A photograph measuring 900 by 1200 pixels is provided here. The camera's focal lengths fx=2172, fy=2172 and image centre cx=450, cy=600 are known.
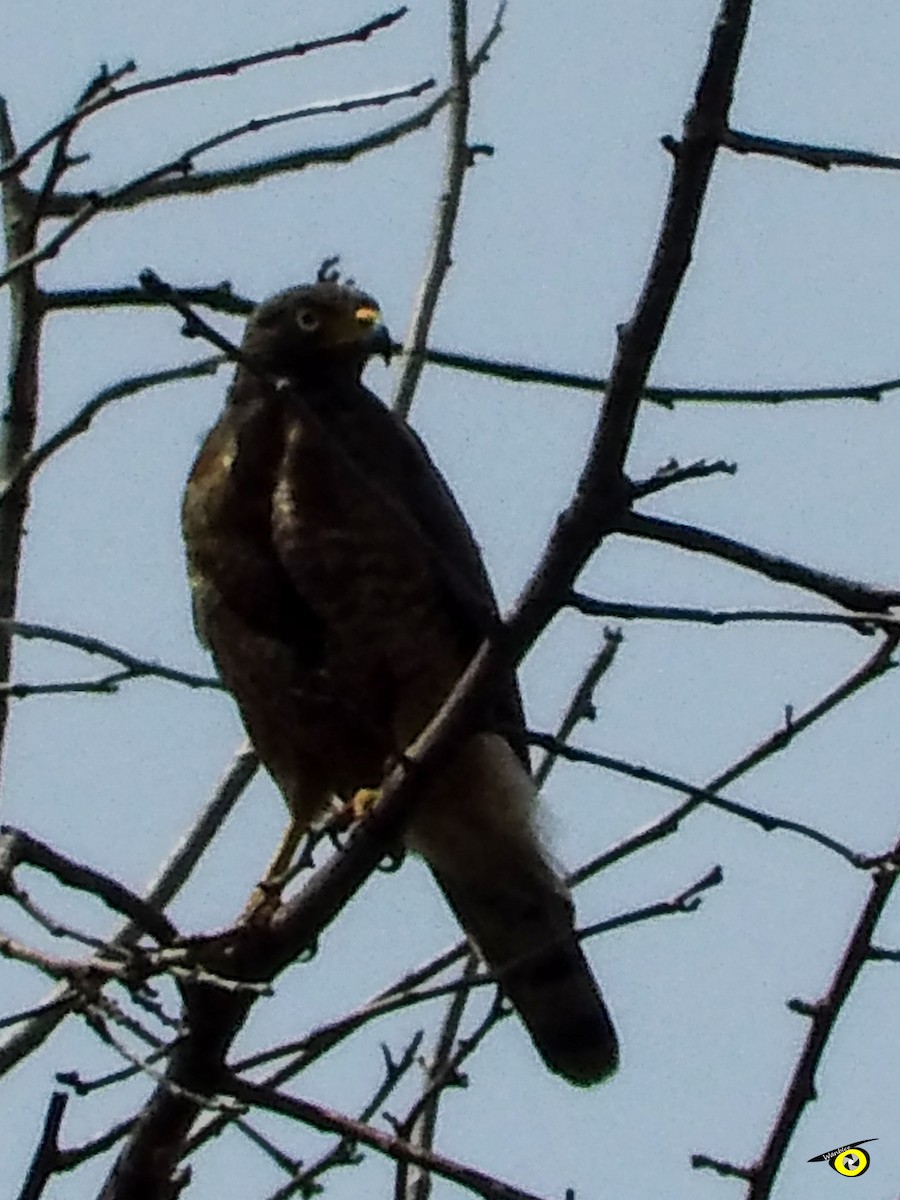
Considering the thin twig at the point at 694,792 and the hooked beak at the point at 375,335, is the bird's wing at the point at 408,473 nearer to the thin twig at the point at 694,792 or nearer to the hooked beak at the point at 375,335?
the hooked beak at the point at 375,335

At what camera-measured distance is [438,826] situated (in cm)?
480

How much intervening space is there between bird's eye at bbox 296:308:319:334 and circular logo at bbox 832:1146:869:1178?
220cm

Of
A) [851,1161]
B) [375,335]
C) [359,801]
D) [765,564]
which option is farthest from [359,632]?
[765,564]

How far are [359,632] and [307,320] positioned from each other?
84 centimetres

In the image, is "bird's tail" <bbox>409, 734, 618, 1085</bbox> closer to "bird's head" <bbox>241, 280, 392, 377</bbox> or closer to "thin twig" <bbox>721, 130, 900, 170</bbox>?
"bird's head" <bbox>241, 280, 392, 377</bbox>

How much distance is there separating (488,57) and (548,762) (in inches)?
58.2

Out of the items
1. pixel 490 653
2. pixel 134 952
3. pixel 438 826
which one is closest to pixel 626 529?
pixel 490 653

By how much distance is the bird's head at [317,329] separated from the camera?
4879 mm

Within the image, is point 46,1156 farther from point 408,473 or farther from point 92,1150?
point 408,473

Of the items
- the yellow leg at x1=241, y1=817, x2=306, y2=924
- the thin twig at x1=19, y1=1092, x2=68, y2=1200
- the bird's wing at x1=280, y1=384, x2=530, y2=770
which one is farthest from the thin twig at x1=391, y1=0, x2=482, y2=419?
the thin twig at x1=19, y1=1092, x2=68, y2=1200

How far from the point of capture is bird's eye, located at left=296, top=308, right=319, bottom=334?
4.91 m

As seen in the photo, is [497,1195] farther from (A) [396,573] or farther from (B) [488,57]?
(B) [488,57]

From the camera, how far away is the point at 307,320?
493 cm

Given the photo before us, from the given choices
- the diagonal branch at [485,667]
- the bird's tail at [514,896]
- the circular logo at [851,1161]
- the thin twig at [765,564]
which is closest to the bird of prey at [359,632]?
the bird's tail at [514,896]
